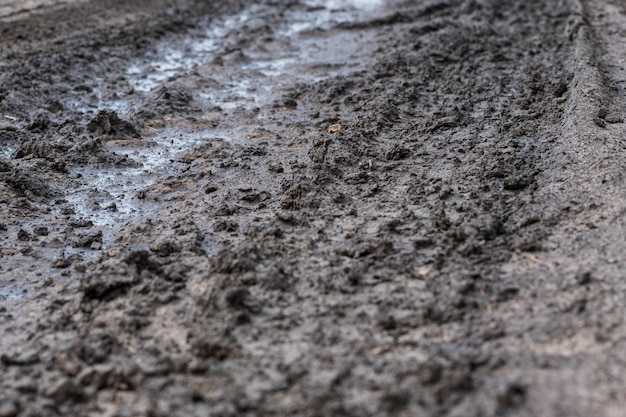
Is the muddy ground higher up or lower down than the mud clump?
lower down

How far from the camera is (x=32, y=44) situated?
7.59 meters

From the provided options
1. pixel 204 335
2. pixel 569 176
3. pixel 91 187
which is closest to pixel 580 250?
pixel 569 176

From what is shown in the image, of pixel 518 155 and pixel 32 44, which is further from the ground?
pixel 32 44

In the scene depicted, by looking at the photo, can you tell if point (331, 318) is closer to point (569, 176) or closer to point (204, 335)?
point (204, 335)


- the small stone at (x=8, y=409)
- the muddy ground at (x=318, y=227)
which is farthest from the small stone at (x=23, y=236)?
the small stone at (x=8, y=409)

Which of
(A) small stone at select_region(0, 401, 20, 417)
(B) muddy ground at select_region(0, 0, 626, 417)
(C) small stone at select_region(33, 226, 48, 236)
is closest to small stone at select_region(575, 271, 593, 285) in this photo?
(B) muddy ground at select_region(0, 0, 626, 417)

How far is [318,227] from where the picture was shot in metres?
4.11

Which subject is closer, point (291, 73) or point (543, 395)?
point (543, 395)

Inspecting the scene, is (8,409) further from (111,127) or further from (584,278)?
(111,127)

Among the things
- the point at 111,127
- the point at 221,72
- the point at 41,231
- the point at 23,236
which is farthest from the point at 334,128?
the point at 23,236

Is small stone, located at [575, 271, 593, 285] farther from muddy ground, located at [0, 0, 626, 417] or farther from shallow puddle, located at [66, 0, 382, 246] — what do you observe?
shallow puddle, located at [66, 0, 382, 246]

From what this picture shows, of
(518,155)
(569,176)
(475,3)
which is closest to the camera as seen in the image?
(569,176)

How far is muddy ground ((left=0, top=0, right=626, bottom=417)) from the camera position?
9.58 feet

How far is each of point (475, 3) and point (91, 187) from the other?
237 inches
